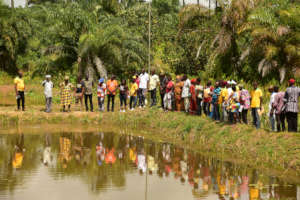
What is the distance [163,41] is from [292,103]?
19.9m

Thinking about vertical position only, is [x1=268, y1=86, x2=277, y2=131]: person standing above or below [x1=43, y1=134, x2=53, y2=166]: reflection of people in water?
above

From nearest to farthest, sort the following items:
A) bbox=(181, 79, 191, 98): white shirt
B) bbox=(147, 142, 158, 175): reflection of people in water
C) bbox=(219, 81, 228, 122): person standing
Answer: bbox=(147, 142, 158, 175): reflection of people in water
bbox=(219, 81, 228, 122): person standing
bbox=(181, 79, 191, 98): white shirt

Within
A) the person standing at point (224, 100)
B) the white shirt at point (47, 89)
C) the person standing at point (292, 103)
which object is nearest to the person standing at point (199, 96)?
the person standing at point (224, 100)

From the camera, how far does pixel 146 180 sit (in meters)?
9.77

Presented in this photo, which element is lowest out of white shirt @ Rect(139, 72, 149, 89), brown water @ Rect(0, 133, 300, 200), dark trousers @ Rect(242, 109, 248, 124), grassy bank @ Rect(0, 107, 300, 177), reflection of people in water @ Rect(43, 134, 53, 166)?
brown water @ Rect(0, 133, 300, 200)

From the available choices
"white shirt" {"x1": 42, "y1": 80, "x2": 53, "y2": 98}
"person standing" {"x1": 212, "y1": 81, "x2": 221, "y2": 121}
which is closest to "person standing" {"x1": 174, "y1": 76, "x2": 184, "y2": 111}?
"person standing" {"x1": 212, "y1": 81, "x2": 221, "y2": 121}

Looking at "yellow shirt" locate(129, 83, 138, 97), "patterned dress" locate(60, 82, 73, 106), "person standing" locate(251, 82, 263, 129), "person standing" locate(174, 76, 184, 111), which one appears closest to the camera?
"person standing" locate(251, 82, 263, 129)

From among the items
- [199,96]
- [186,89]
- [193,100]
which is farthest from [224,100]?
[186,89]

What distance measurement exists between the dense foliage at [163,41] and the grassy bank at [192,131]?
5985 millimetres

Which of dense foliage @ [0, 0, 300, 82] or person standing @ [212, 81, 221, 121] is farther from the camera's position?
dense foliage @ [0, 0, 300, 82]

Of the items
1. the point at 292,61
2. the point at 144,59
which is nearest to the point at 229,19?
the point at 292,61

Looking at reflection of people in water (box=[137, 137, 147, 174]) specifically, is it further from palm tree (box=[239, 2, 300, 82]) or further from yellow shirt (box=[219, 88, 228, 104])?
palm tree (box=[239, 2, 300, 82])

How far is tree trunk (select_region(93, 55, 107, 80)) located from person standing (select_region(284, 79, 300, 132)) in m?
14.8

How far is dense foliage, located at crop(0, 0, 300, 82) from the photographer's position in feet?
67.7
